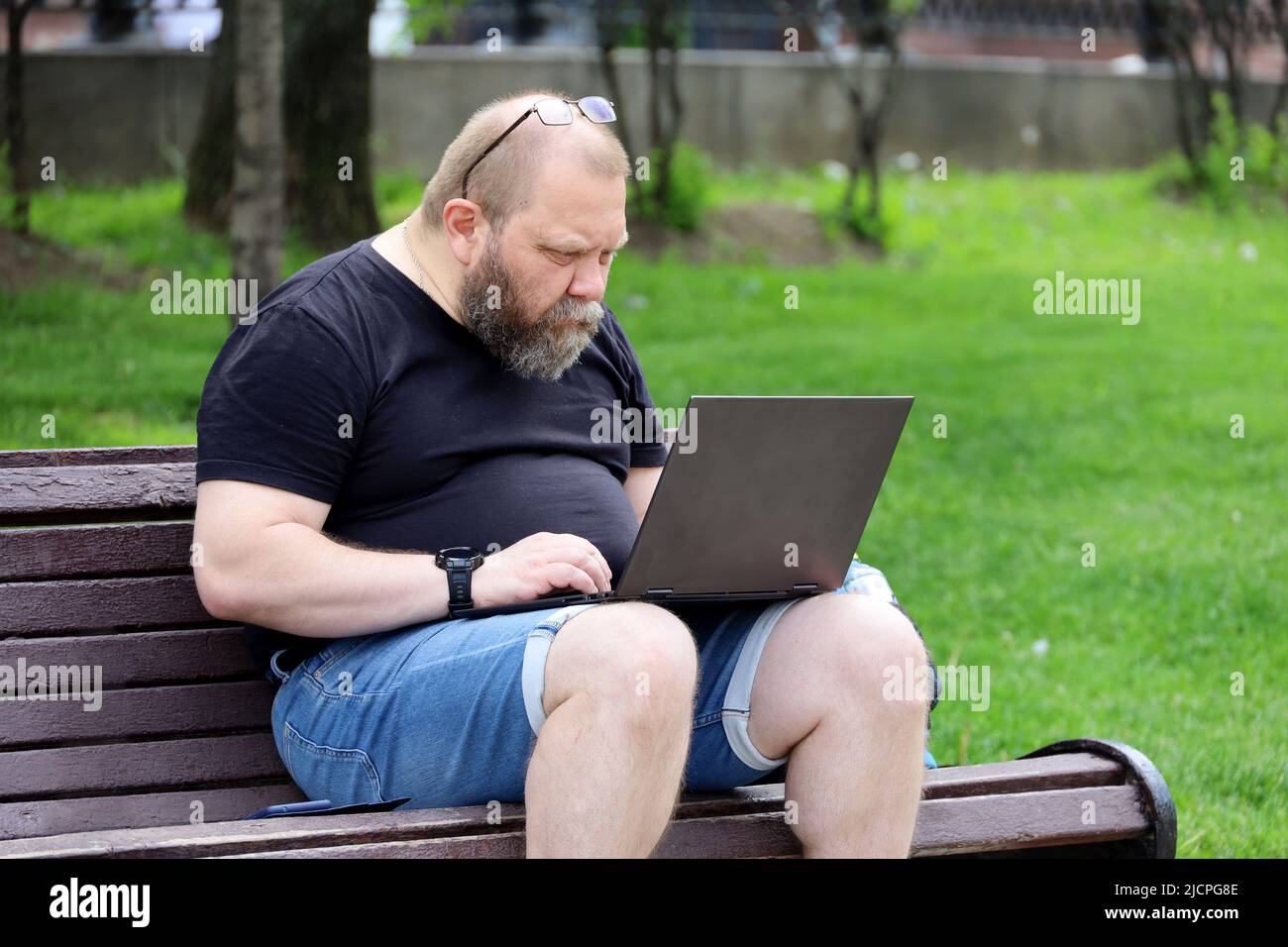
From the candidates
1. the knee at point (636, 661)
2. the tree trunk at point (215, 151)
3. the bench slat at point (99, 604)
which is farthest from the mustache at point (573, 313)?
the tree trunk at point (215, 151)

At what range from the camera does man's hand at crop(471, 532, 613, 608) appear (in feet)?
9.02

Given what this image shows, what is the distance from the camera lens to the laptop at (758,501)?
2527 mm

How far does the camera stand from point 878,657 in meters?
2.67

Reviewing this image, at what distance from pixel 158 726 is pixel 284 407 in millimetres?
744

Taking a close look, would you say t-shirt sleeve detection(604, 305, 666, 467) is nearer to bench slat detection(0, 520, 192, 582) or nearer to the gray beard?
the gray beard

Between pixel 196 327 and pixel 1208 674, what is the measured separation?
4463 millimetres

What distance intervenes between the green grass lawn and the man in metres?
1.64

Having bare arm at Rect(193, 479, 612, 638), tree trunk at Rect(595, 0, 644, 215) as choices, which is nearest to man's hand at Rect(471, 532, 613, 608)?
bare arm at Rect(193, 479, 612, 638)

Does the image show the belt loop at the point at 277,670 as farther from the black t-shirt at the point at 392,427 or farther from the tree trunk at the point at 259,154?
the tree trunk at the point at 259,154

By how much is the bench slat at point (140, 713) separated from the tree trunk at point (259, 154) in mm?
3088

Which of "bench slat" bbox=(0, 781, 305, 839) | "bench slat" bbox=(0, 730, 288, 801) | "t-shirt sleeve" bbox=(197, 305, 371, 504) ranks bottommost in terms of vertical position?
"bench slat" bbox=(0, 781, 305, 839)

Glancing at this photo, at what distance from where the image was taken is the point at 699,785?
112 inches

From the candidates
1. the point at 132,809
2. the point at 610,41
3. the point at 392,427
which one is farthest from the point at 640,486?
the point at 610,41
